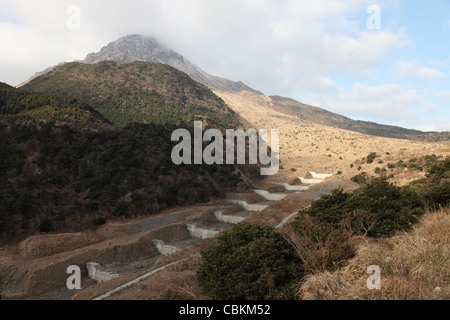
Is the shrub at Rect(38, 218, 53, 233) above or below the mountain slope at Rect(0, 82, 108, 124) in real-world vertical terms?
below

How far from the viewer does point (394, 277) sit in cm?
458

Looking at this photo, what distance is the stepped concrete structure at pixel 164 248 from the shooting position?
16264 mm

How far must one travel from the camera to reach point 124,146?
2595cm

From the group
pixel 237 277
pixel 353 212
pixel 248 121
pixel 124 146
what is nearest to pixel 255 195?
pixel 124 146

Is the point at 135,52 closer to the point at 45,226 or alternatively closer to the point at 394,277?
the point at 45,226

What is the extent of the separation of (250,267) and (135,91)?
62420 mm

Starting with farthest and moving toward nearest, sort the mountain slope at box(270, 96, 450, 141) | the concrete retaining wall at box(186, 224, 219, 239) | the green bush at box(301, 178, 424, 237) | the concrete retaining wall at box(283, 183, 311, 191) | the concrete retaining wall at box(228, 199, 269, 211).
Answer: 1. the mountain slope at box(270, 96, 450, 141)
2. the concrete retaining wall at box(283, 183, 311, 191)
3. the concrete retaining wall at box(228, 199, 269, 211)
4. the concrete retaining wall at box(186, 224, 219, 239)
5. the green bush at box(301, 178, 424, 237)

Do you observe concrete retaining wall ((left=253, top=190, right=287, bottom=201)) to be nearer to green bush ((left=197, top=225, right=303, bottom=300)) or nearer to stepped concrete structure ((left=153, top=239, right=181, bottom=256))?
stepped concrete structure ((left=153, top=239, right=181, bottom=256))

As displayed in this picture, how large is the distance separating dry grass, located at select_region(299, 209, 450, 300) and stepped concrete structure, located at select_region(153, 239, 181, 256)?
40.0 ft

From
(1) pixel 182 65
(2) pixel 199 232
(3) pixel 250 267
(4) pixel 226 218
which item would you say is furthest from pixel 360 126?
(3) pixel 250 267

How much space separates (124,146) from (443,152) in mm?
32525

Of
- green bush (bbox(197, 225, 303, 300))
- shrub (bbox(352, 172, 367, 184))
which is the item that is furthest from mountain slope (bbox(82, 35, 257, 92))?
green bush (bbox(197, 225, 303, 300))

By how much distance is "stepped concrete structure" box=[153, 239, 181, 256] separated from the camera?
1626 centimetres
